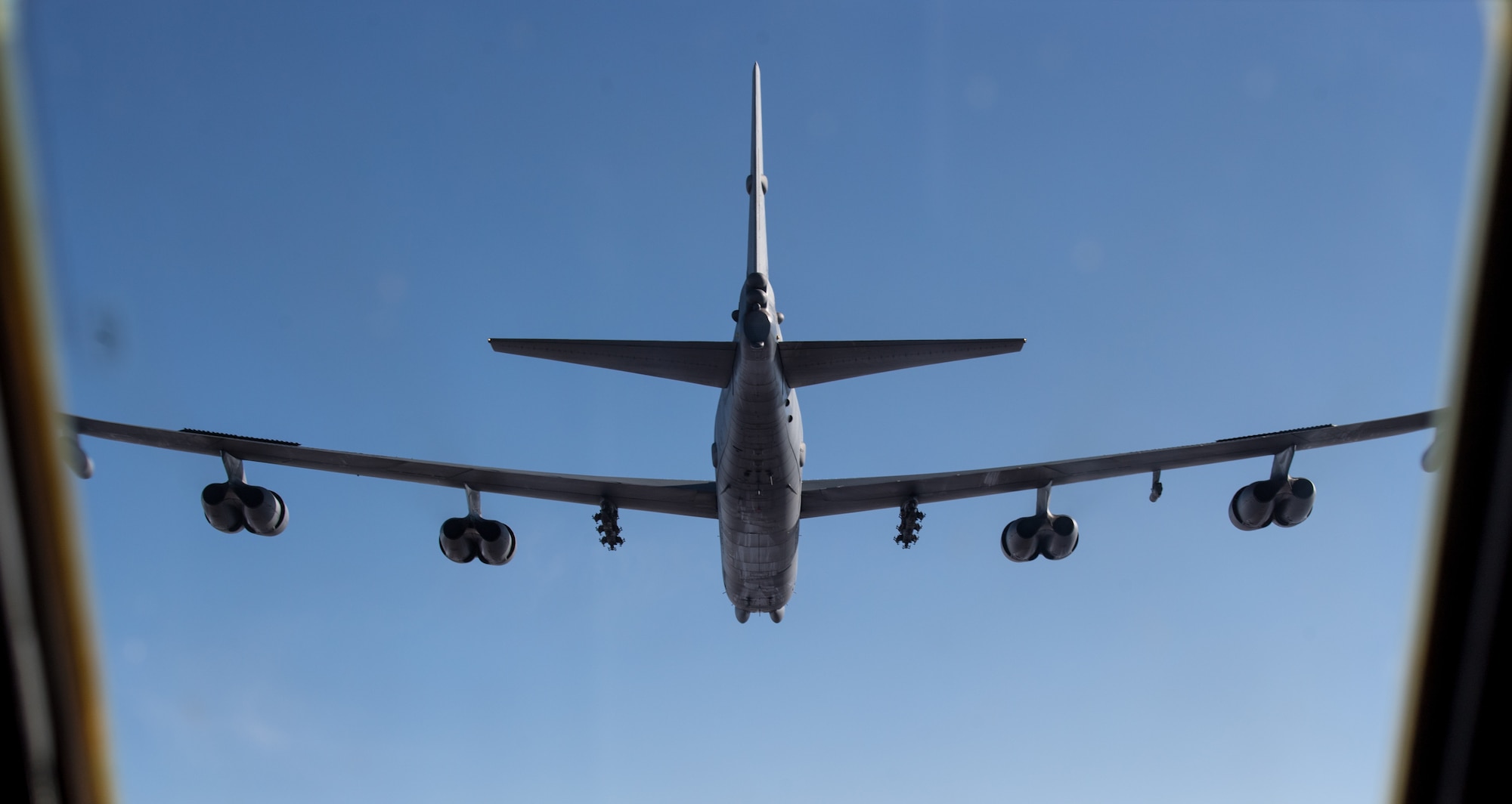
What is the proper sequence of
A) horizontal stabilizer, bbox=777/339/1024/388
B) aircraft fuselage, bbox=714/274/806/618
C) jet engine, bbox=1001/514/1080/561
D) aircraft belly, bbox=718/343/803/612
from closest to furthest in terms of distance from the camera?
horizontal stabilizer, bbox=777/339/1024/388, aircraft fuselage, bbox=714/274/806/618, aircraft belly, bbox=718/343/803/612, jet engine, bbox=1001/514/1080/561

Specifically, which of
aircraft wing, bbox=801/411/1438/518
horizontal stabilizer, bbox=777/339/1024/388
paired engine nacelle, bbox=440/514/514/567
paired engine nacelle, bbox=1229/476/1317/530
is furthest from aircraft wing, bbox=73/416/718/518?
paired engine nacelle, bbox=1229/476/1317/530

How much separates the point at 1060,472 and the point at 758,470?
7.66m

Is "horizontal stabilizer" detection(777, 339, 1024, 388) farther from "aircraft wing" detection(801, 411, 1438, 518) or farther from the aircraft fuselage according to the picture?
"aircraft wing" detection(801, 411, 1438, 518)

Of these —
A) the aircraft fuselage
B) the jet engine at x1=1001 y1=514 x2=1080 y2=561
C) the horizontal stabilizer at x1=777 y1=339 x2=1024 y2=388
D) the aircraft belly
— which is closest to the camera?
the horizontal stabilizer at x1=777 y1=339 x2=1024 y2=388

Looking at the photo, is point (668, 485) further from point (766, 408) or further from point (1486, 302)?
point (1486, 302)

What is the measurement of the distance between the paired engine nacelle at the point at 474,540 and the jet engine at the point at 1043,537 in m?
12.8

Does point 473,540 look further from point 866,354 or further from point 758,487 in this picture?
point 866,354

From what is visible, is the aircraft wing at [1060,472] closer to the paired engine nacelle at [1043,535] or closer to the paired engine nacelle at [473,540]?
the paired engine nacelle at [1043,535]

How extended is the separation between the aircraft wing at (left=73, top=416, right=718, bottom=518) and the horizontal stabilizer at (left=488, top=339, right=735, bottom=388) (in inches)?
142

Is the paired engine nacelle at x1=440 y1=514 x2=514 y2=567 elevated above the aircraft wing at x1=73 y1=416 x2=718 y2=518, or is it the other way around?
the aircraft wing at x1=73 y1=416 x2=718 y2=518

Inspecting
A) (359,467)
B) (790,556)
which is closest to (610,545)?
(790,556)

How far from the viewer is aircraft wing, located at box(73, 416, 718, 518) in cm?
1772

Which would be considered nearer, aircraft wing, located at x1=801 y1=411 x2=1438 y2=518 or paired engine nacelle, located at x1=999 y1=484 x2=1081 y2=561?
aircraft wing, located at x1=801 y1=411 x2=1438 y2=518

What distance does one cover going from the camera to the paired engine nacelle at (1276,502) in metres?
17.7
